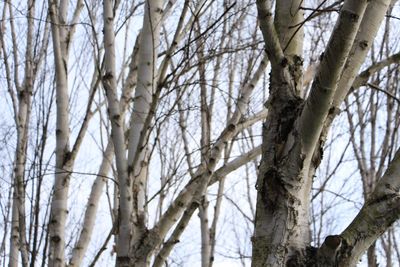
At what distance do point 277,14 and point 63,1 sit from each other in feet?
7.36

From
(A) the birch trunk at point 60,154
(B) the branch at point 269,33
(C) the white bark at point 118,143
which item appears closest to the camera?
(B) the branch at point 269,33

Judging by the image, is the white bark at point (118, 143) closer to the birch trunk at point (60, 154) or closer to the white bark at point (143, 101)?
the white bark at point (143, 101)

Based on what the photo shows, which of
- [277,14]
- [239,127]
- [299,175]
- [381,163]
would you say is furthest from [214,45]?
[381,163]

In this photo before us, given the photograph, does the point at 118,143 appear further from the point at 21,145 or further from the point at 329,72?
the point at 21,145

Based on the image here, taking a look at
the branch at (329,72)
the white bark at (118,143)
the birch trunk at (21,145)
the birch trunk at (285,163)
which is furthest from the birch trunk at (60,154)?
the branch at (329,72)

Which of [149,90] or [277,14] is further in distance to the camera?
[149,90]

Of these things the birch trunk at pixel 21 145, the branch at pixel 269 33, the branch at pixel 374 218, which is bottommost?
the branch at pixel 374 218

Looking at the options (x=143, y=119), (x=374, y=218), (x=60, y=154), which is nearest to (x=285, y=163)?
(x=374, y=218)

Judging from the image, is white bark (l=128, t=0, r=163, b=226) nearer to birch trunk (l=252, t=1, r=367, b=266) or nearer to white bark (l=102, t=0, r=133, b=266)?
white bark (l=102, t=0, r=133, b=266)

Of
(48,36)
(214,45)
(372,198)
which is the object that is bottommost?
(372,198)

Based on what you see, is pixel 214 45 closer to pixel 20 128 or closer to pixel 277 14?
pixel 277 14

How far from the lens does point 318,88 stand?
1.74m

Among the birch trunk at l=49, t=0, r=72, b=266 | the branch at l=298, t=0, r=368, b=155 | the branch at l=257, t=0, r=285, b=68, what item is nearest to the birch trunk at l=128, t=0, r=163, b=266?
the birch trunk at l=49, t=0, r=72, b=266

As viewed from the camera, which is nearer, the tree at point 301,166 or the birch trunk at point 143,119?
the tree at point 301,166
